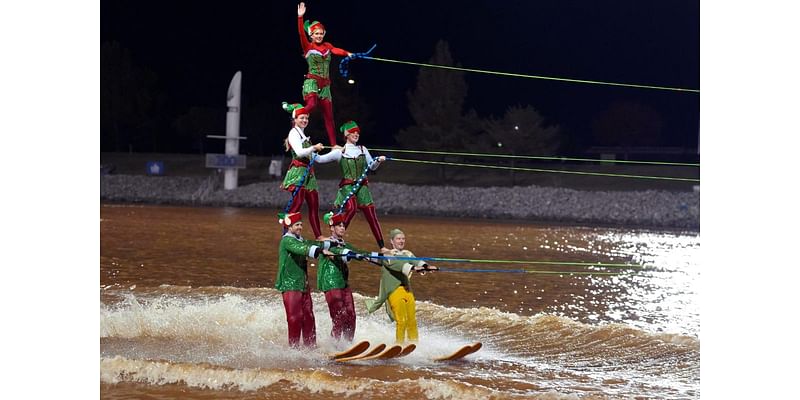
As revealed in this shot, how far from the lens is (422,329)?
10594 millimetres

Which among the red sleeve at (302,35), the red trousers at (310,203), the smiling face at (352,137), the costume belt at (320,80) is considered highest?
the red sleeve at (302,35)

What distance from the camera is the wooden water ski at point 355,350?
27.8 feet

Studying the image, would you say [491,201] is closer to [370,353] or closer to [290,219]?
[290,219]

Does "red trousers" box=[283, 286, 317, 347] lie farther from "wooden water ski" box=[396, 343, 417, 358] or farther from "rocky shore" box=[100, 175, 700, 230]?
"rocky shore" box=[100, 175, 700, 230]

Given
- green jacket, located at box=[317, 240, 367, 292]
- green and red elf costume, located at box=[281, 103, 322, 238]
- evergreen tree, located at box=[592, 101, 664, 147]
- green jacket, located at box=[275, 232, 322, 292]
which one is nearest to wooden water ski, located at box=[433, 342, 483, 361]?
green jacket, located at box=[317, 240, 367, 292]

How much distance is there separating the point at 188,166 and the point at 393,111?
9.51 meters

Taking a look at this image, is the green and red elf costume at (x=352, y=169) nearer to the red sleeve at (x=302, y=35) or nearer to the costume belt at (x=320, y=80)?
the costume belt at (x=320, y=80)

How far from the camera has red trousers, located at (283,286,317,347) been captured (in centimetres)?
888

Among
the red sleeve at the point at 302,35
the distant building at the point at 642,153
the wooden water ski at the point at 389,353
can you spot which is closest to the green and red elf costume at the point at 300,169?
the red sleeve at the point at 302,35

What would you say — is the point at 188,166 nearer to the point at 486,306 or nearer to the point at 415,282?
the point at 415,282

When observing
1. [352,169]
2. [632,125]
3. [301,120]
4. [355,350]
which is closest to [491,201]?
[632,125]

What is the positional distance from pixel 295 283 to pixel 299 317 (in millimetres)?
350

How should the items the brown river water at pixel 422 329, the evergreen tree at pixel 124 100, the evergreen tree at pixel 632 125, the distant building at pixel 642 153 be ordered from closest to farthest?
the brown river water at pixel 422 329 < the evergreen tree at pixel 124 100 < the distant building at pixel 642 153 < the evergreen tree at pixel 632 125
